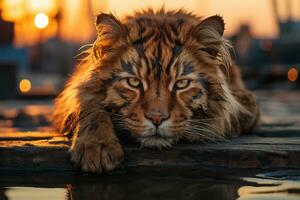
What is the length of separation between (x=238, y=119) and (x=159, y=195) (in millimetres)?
2369

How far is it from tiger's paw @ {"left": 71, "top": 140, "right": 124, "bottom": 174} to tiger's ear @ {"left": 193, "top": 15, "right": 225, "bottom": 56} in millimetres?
1198

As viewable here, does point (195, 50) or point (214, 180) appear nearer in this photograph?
point (214, 180)

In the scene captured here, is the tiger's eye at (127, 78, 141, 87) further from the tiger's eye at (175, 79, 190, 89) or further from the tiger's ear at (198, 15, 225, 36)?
the tiger's ear at (198, 15, 225, 36)

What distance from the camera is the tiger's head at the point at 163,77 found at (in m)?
4.23

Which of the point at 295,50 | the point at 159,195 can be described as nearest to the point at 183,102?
the point at 159,195

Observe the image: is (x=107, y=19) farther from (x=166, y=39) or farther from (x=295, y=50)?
(x=295, y=50)

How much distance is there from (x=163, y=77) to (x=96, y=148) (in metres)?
0.72

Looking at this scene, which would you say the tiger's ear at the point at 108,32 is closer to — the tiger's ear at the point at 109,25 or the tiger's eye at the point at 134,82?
the tiger's ear at the point at 109,25

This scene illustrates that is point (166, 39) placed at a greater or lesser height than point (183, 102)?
greater

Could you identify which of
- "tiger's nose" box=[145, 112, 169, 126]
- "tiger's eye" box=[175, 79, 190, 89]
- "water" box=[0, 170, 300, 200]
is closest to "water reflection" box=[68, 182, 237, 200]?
"water" box=[0, 170, 300, 200]

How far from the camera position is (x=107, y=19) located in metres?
4.72

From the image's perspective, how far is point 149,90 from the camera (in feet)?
14.1

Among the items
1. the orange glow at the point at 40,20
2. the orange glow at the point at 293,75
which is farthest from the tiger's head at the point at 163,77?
the orange glow at the point at 293,75

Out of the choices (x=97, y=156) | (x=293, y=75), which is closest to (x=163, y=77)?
(x=97, y=156)
